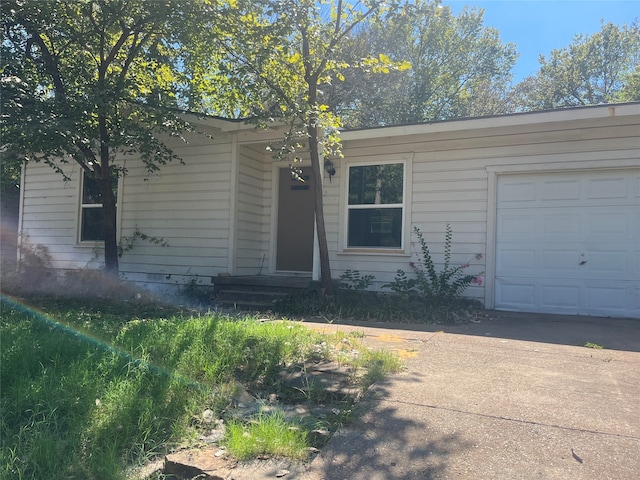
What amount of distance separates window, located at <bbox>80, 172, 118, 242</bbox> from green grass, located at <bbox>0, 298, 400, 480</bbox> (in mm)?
6108

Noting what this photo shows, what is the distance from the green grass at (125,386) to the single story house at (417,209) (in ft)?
13.1

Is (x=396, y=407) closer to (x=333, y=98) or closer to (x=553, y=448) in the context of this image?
(x=553, y=448)

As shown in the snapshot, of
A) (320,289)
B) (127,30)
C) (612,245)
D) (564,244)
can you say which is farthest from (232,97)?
(612,245)

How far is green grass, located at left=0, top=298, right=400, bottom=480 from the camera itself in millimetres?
2689

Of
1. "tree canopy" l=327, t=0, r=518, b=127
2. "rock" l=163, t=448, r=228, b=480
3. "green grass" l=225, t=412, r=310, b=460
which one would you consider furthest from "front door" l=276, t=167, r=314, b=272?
"tree canopy" l=327, t=0, r=518, b=127

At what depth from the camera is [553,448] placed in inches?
107

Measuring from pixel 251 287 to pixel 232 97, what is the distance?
4045mm

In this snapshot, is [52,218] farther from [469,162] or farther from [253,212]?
[469,162]

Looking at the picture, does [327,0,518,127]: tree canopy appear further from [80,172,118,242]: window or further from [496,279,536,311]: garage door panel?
[496,279,536,311]: garage door panel

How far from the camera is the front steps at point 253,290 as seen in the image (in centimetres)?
830

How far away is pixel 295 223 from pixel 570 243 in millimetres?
5223

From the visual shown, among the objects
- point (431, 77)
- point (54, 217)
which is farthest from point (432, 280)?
point (431, 77)

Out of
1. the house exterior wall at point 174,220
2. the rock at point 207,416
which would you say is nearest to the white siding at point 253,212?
the house exterior wall at point 174,220

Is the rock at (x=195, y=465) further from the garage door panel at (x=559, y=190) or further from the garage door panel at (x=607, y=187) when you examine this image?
the garage door panel at (x=607, y=187)
